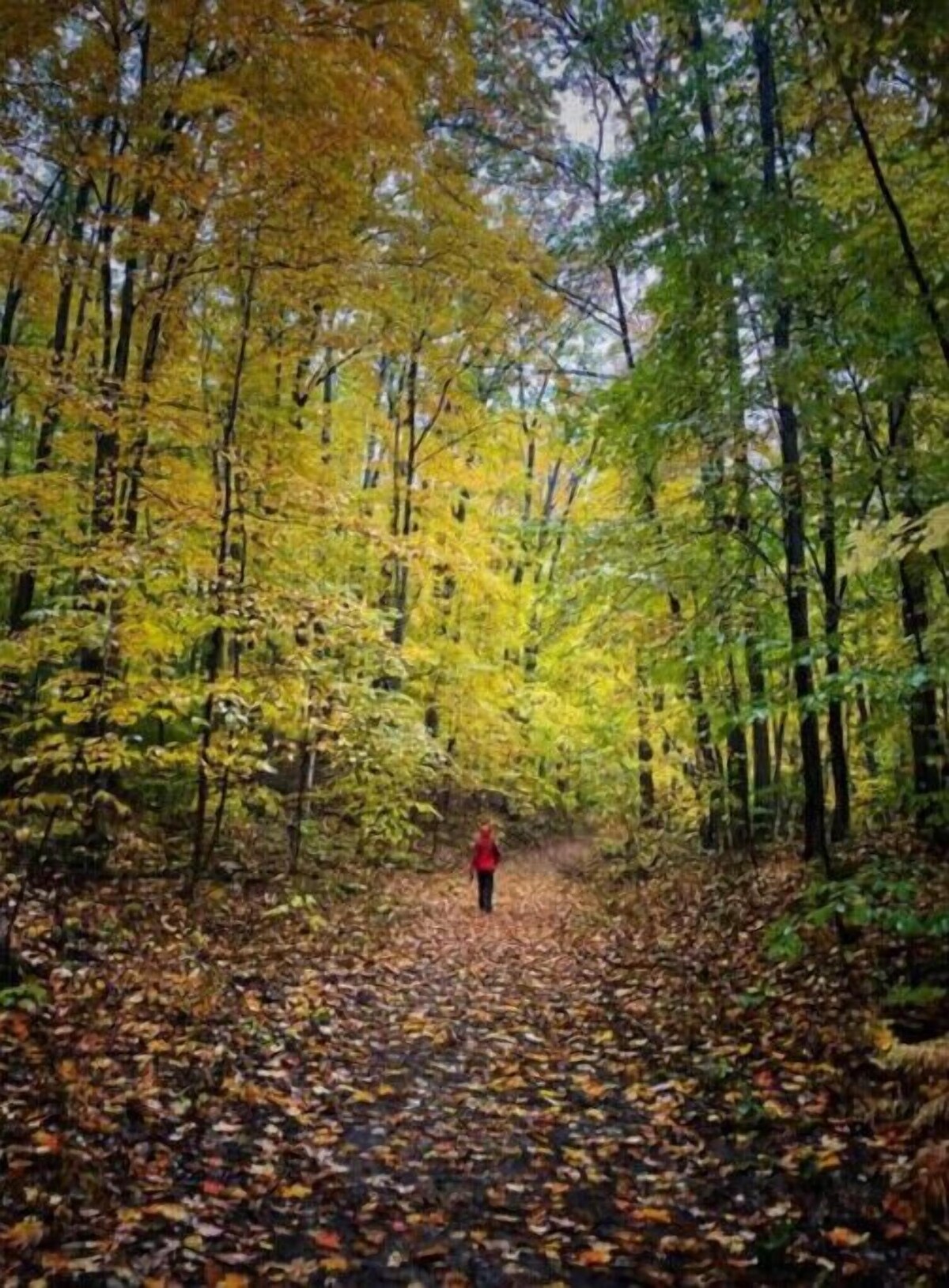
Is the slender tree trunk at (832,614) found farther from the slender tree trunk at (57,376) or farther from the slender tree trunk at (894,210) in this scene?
the slender tree trunk at (57,376)

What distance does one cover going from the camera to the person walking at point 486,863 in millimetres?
13172

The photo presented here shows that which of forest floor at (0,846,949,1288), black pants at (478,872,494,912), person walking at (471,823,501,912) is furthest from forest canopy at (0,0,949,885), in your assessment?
black pants at (478,872,494,912)

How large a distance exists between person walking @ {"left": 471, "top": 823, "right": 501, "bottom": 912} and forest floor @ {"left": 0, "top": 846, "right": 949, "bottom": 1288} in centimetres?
419

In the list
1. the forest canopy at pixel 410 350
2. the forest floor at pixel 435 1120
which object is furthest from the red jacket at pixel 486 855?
the forest floor at pixel 435 1120

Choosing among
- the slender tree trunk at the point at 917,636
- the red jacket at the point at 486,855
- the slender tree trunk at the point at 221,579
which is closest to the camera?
the slender tree trunk at the point at 917,636

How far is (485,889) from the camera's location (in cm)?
1336

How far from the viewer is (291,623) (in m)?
8.80

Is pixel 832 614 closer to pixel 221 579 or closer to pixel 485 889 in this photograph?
pixel 221 579

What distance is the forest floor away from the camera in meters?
3.70

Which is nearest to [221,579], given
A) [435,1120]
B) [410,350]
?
[435,1120]

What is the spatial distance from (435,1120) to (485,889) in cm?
811

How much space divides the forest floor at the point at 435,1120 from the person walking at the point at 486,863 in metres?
4.19

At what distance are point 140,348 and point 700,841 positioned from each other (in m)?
12.4

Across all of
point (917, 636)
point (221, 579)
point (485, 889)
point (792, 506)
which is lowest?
point (485, 889)
